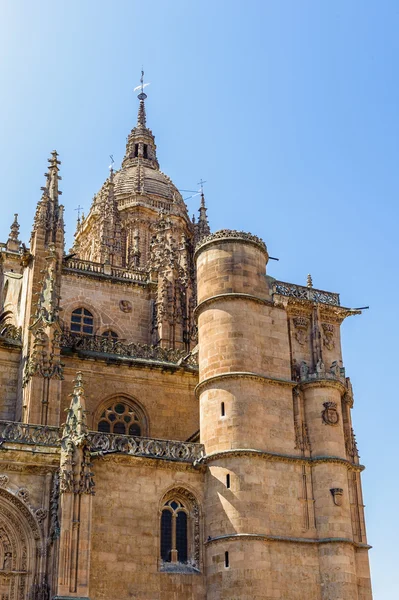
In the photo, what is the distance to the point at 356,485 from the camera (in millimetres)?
31375

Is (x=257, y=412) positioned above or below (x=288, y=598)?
above

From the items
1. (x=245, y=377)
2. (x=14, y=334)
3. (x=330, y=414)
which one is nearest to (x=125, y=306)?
(x=14, y=334)

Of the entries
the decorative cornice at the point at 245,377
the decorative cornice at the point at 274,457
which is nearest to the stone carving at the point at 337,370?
the decorative cornice at the point at 245,377

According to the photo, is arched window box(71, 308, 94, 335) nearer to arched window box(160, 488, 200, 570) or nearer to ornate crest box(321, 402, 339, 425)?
arched window box(160, 488, 200, 570)

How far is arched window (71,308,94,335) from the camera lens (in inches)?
1620

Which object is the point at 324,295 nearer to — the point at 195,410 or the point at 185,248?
→ the point at 195,410

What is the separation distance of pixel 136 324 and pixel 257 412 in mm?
13340

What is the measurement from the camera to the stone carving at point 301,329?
108 ft

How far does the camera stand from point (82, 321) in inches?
1629

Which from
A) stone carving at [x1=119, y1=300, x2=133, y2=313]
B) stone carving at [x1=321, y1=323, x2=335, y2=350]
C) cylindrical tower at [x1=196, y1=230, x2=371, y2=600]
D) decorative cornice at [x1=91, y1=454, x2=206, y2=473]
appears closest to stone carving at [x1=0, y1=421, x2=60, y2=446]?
decorative cornice at [x1=91, y1=454, x2=206, y2=473]

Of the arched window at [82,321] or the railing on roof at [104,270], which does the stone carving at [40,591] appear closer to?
the arched window at [82,321]

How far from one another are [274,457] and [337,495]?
259 cm

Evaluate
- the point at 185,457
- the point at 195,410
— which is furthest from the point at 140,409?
the point at 185,457

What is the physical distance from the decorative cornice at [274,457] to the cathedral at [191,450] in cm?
5
